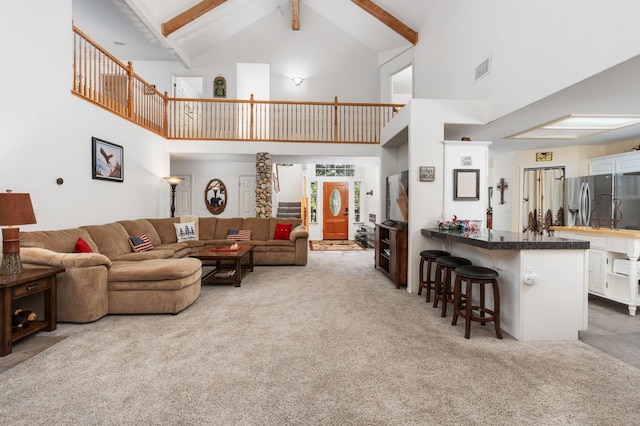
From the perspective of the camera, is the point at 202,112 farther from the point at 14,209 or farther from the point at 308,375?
the point at 308,375

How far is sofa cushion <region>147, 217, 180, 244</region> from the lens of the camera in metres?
5.98

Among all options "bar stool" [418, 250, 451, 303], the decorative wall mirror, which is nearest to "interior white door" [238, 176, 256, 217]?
the decorative wall mirror

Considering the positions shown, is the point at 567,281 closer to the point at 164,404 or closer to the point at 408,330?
the point at 408,330

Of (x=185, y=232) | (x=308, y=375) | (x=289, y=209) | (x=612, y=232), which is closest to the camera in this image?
(x=308, y=375)

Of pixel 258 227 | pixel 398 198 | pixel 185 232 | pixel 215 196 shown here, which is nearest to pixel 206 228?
pixel 185 232

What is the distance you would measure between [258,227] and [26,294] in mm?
4395

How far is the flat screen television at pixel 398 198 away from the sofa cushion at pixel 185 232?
3.94m

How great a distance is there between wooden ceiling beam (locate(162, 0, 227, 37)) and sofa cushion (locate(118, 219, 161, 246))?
4.57 metres

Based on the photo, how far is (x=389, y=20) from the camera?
698cm

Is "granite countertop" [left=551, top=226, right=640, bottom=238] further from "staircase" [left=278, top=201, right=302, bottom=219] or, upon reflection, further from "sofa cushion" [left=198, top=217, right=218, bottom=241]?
"staircase" [left=278, top=201, right=302, bottom=219]

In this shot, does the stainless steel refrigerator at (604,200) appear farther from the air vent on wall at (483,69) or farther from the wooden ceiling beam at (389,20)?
the wooden ceiling beam at (389,20)

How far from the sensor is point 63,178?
409 centimetres

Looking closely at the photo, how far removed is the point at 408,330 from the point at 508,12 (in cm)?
385

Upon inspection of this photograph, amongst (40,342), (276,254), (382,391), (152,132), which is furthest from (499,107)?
(152,132)
